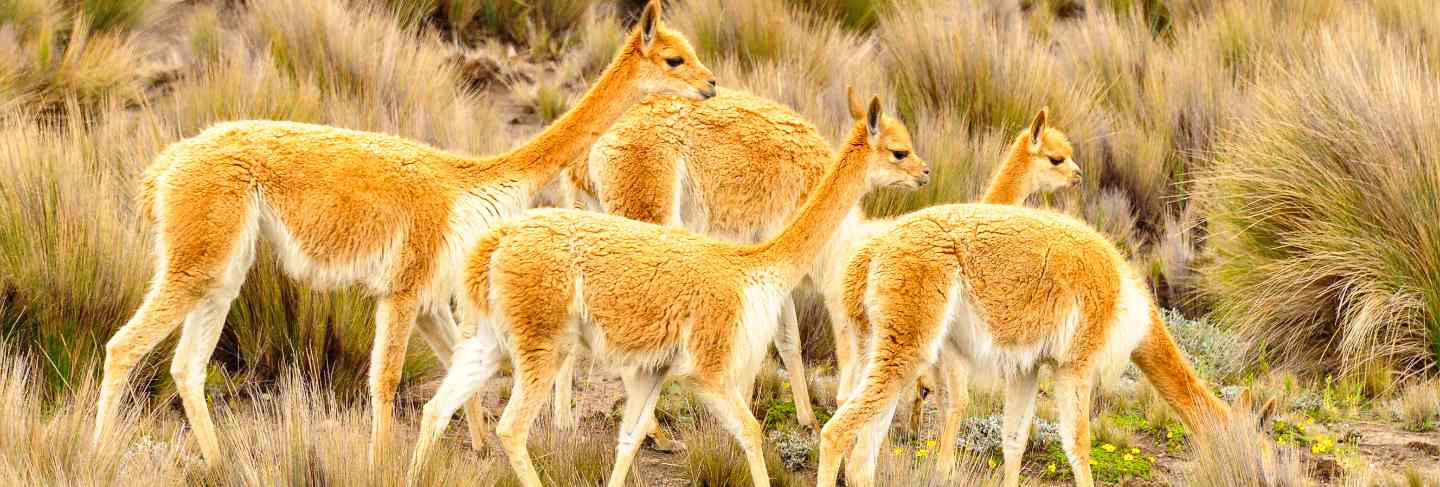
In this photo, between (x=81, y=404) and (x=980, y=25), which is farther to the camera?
(x=980, y=25)

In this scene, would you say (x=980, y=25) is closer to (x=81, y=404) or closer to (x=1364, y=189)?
(x=1364, y=189)

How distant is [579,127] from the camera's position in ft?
21.4

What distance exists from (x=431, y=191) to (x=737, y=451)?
155cm

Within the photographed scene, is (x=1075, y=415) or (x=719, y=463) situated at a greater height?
(x=1075, y=415)

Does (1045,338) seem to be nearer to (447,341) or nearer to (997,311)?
(997,311)

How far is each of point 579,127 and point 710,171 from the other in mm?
753

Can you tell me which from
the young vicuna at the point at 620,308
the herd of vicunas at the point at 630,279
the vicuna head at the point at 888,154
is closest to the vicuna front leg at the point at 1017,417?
the herd of vicunas at the point at 630,279

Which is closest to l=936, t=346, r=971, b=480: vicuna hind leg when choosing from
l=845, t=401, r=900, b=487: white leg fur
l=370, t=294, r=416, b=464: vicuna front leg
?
l=845, t=401, r=900, b=487: white leg fur

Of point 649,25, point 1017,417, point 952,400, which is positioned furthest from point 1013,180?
point 649,25

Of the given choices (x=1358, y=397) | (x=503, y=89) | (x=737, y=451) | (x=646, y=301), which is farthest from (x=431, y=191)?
(x=503, y=89)

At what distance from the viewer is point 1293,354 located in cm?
788

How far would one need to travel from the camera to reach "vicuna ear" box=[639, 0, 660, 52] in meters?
6.50

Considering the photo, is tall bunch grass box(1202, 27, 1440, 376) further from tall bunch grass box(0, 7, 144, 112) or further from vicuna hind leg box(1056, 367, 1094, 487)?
tall bunch grass box(0, 7, 144, 112)

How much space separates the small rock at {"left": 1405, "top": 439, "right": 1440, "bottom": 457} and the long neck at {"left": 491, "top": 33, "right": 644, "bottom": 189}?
3450mm
